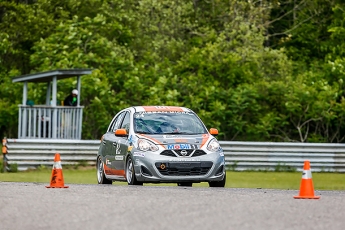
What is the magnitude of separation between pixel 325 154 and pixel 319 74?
781 centimetres

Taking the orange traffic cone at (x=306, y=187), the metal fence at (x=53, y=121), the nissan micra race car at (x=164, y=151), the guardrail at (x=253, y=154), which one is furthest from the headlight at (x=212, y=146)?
the metal fence at (x=53, y=121)

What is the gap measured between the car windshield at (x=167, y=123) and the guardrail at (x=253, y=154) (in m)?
9.49

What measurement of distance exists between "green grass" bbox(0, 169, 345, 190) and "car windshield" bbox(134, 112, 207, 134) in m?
3.82

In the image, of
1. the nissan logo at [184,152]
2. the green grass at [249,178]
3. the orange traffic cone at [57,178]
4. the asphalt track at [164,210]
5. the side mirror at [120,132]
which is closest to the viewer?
the asphalt track at [164,210]

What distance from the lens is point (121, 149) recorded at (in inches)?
745

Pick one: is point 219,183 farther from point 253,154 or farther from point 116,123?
point 253,154

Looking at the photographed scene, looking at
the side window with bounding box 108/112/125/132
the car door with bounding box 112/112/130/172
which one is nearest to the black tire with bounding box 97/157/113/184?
the side window with bounding box 108/112/125/132

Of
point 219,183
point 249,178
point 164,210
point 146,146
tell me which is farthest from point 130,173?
point 249,178

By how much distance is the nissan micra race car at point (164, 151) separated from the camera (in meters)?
17.8

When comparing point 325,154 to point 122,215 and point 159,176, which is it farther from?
point 122,215

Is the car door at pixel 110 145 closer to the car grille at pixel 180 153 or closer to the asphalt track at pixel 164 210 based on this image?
the car grille at pixel 180 153

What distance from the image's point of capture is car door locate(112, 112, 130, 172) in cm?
1873

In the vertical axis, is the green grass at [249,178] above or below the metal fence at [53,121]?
below

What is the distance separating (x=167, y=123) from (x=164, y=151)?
128cm
